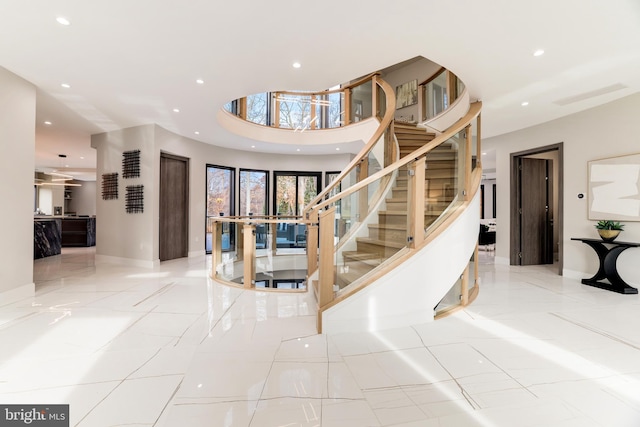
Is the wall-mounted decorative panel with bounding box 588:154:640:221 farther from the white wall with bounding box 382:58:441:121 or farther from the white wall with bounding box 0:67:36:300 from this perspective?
the white wall with bounding box 0:67:36:300

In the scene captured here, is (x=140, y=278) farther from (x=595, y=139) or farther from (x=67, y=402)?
(x=595, y=139)

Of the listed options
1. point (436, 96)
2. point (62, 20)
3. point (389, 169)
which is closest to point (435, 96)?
point (436, 96)

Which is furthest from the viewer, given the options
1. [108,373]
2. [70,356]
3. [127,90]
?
[127,90]

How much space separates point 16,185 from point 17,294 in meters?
1.45

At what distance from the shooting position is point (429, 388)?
6.59 ft

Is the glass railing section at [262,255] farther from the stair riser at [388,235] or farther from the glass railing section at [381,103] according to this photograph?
the glass railing section at [381,103]

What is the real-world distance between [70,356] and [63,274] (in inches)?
162

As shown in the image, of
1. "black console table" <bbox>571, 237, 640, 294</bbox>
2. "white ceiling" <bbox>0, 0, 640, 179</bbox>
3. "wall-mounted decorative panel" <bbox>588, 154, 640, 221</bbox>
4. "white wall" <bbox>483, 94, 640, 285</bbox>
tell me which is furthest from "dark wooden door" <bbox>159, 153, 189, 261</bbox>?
"wall-mounted decorative panel" <bbox>588, 154, 640, 221</bbox>

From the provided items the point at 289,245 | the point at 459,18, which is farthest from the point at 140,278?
the point at 459,18

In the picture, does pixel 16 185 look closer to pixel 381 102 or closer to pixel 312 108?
pixel 312 108

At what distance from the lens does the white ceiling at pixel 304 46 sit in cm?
270

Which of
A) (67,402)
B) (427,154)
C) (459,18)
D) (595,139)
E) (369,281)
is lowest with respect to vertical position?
(67,402)

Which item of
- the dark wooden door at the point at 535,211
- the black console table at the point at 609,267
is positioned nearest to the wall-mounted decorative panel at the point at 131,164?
the dark wooden door at the point at 535,211

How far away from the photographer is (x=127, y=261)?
6.57 metres
